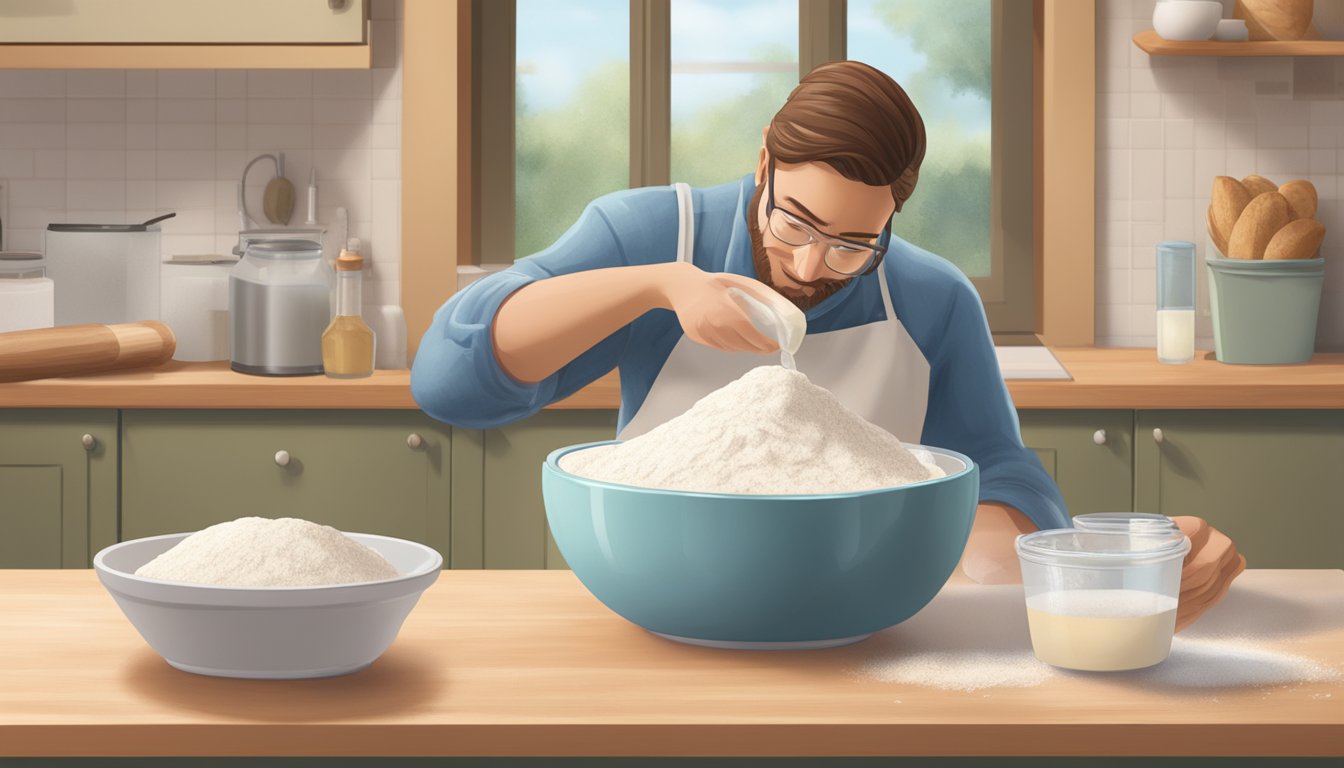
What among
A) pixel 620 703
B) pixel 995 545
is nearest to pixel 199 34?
pixel 995 545

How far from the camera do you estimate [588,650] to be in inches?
48.0

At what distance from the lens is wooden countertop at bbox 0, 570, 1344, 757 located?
3.38 ft

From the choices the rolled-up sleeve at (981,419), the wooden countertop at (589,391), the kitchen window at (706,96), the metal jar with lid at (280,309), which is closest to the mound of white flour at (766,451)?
the rolled-up sleeve at (981,419)

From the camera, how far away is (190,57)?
315 cm

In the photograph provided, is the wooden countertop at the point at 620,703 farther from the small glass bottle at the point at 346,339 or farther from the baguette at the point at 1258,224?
the baguette at the point at 1258,224

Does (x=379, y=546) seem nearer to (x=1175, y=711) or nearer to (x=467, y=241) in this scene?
(x=1175, y=711)

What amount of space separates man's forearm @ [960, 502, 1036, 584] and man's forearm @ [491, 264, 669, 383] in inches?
16.4

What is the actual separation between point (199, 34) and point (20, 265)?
0.62 m

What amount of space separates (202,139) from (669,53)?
109cm

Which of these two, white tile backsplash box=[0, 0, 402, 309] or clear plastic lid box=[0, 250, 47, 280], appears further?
white tile backsplash box=[0, 0, 402, 309]

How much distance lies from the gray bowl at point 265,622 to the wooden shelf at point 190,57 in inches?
85.8

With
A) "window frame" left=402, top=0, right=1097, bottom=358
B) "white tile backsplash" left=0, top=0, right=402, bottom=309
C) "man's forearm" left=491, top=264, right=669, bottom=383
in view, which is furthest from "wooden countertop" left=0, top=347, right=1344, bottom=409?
"man's forearm" left=491, top=264, right=669, bottom=383

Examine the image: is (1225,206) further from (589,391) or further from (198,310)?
(198,310)

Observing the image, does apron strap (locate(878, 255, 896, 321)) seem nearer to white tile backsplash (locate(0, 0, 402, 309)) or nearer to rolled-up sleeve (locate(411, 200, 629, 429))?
rolled-up sleeve (locate(411, 200, 629, 429))
